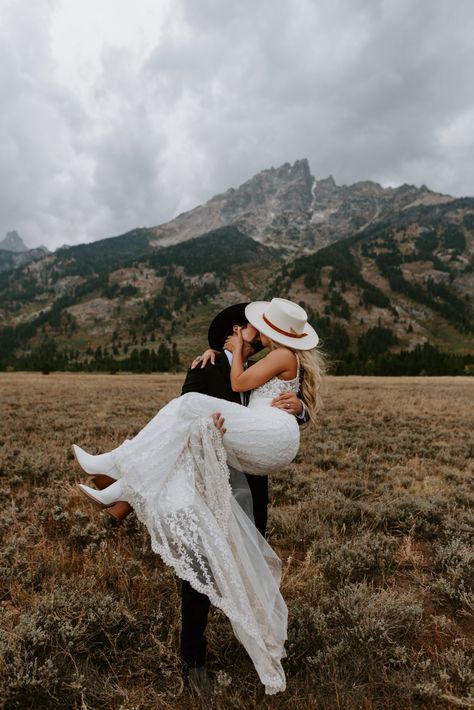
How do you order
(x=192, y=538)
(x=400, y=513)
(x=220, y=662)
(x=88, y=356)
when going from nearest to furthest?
(x=192, y=538) < (x=220, y=662) < (x=400, y=513) < (x=88, y=356)

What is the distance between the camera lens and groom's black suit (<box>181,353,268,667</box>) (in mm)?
2959

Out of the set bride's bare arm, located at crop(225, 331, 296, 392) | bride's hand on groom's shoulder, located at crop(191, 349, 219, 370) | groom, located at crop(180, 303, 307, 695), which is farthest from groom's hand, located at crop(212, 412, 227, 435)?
bride's hand on groom's shoulder, located at crop(191, 349, 219, 370)

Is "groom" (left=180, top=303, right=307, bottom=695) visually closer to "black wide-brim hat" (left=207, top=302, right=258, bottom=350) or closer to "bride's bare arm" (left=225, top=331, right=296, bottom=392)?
"black wide-brim hat" (left=207, top=302, right=258, bottom=350)

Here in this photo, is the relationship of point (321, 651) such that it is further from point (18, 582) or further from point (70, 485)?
point (70, 485)

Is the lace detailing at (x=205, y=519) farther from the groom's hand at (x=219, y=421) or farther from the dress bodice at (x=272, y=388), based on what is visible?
the dress bodice at (x=272, y=388)

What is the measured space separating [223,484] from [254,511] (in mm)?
972

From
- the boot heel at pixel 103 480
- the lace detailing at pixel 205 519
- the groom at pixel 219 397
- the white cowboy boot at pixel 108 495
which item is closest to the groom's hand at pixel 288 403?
the groom at pixel 219 397

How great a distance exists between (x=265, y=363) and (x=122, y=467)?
1458 millimetres

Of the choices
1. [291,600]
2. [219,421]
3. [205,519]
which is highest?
[219,421]

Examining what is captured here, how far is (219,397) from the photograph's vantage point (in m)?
3.51

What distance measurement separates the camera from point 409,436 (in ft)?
40.0

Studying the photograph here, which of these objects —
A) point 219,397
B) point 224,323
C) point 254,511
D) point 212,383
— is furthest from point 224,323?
point 254,511

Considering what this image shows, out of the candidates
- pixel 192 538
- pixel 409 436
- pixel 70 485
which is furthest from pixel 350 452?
pixel 192 538

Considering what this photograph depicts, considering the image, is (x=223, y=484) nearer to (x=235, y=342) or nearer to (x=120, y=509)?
(x=120, y=509)
